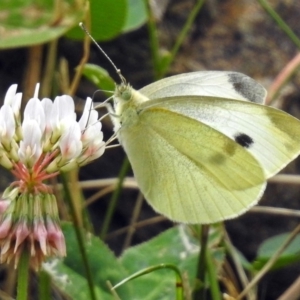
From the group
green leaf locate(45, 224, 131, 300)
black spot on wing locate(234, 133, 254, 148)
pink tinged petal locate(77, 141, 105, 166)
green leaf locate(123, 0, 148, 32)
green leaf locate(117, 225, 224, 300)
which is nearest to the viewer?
pink tinged petal locate(77, 141, 105, 166)

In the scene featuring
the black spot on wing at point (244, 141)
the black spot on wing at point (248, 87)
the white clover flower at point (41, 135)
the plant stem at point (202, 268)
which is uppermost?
the white clover flower at point (41, 135)

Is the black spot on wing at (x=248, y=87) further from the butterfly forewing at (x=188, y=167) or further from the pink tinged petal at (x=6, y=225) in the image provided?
the pink tinged petal at (x=6, y=225)

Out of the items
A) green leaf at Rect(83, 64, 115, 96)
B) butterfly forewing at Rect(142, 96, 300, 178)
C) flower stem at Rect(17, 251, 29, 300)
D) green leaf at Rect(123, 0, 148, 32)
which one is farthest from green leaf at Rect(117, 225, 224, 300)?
green leaf at Rect(123, 0, 148, 32)

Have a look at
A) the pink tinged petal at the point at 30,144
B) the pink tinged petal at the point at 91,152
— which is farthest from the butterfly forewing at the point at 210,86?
the pink tinged petal at the point at 30,144

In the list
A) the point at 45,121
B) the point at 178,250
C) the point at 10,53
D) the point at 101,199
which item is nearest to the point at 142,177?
the point at 178,250

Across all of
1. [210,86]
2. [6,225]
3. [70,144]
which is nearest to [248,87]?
[210,86]

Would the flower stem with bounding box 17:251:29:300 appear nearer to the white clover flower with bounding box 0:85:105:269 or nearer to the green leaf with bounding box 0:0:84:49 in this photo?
the white clover flower with bounding box 0:85:105:269

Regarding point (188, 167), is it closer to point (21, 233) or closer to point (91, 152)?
point (91, 152)
